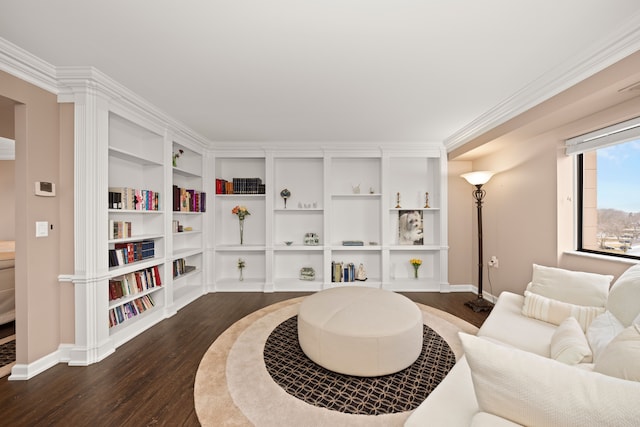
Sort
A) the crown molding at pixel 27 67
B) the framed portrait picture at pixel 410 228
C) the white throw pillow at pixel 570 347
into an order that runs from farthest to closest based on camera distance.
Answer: the framed portrait picture at pixel 410 228
the crown molding at pixel 27 67
the white throw pillow at pixel 570 347

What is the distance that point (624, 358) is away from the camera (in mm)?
995

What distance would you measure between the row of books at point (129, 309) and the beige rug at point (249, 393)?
1116 mm

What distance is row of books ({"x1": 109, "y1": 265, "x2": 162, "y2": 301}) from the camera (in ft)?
9.20

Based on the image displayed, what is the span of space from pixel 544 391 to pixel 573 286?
1.92 metres

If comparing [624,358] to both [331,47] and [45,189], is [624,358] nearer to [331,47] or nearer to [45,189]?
[331,47]

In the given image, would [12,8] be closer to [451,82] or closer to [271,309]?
[451,82]

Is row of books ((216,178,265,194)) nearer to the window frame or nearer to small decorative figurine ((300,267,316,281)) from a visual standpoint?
small decorative figurine ((300,267,316,281))

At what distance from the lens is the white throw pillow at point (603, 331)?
1.48 m

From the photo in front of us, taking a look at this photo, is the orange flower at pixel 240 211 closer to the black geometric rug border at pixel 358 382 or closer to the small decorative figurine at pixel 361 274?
the small decorative figurine at pixel 361 274

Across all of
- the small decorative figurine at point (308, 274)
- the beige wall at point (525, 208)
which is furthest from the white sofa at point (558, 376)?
the small decorative figurine at point (308, 274)

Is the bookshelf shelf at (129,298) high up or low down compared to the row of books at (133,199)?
down

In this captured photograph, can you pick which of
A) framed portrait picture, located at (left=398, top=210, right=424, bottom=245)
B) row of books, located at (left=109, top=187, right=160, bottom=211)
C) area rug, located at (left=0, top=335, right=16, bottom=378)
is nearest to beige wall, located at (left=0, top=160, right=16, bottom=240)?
area rug, located at (left=0, top=335, right=16, bottom=378)

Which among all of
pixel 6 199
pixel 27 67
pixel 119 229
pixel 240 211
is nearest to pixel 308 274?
pixel 240 211

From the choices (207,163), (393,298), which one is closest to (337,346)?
(393,298)
